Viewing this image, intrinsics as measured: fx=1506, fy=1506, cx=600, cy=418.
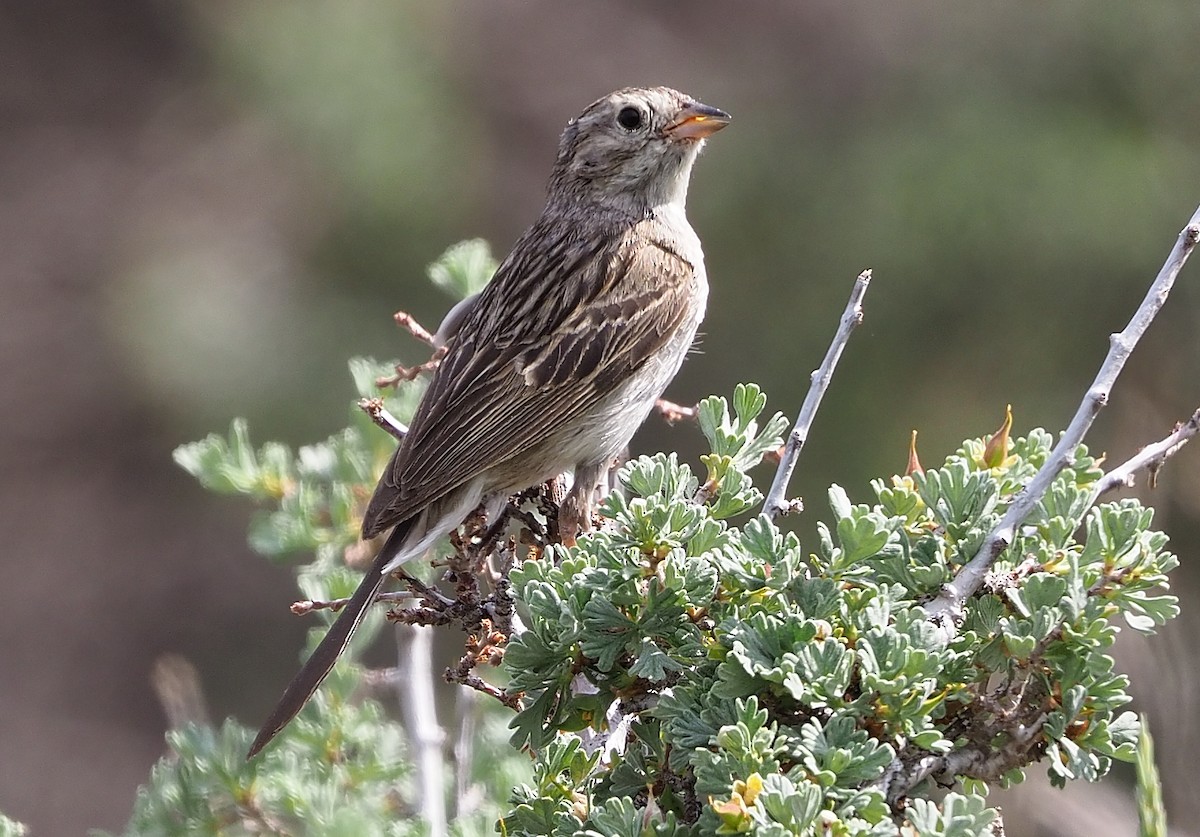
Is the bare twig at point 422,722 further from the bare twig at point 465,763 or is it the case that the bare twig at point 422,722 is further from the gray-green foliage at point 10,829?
the gray-green foliage at point 10,829

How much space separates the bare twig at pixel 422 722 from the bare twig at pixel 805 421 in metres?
1.19

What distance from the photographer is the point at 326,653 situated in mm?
3352

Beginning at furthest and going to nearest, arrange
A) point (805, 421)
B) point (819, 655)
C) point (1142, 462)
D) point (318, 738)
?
point (318, 738), point (805, 421), point (1142, 462), point (819, 655)

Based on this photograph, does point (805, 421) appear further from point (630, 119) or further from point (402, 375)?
point (630, 119)

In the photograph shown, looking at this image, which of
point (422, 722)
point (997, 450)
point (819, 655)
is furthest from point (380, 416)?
point (819, 655)

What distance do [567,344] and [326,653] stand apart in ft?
3.86

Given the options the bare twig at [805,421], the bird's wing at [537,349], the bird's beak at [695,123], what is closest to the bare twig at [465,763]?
the bird's wing at [537,349]

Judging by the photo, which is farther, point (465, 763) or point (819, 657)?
point (465, 763)

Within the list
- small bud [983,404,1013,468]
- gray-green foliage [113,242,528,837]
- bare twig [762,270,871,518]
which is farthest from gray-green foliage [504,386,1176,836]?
gray-green foliage [113,242,528,837]

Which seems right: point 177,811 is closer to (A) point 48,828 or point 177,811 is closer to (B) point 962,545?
(B) point 962,545

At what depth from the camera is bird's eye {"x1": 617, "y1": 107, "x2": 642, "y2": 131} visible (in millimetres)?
4418

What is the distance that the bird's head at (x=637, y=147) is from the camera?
4.41m

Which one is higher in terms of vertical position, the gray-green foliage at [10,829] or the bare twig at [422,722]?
Result: the bare twig at [422,722]

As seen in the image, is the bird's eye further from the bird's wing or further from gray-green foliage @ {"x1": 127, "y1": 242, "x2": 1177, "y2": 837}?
gray-green foliage @ {"x1": 127, "y1": 242, "x2": 1177, "y2": 837}
